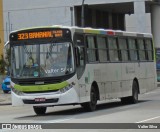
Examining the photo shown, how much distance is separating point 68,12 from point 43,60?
45164 millimetres

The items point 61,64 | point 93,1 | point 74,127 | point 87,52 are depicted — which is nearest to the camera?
point 74,127

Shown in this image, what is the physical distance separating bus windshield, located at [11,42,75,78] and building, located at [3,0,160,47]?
1619 inches

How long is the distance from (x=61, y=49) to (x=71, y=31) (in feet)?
2.57

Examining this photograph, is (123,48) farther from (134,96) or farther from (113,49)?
(134,96)

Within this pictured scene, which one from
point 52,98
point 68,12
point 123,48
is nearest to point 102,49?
point 123,48

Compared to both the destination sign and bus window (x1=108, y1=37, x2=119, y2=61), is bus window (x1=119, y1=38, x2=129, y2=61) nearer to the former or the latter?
bus window (x1=108, y1=37, x2=119, y2=61)

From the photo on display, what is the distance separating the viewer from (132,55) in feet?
85.5

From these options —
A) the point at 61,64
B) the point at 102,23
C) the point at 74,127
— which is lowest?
the point at 74,127

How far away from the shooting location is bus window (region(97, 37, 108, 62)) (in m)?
22.8

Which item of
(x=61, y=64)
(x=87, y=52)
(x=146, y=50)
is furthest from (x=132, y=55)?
(x=61, y=64)

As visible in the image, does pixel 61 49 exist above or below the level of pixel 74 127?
above

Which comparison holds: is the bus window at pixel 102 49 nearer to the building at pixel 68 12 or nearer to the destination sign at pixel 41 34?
the destination sign at pixel 41 34

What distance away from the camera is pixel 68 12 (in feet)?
214

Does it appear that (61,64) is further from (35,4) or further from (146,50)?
(35,4)
